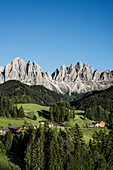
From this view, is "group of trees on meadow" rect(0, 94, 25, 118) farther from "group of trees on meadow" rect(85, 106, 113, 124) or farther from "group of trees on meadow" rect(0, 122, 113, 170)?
"group of trees on meadow" rect(0, 122, 113, 170)

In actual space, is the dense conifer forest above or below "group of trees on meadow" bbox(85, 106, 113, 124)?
below

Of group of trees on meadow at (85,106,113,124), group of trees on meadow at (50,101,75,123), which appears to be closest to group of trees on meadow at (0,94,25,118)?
group of trees on meadow at (50,101,75,123)

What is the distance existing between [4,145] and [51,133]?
56.8ft

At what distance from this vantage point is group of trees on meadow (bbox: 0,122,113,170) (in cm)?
5437

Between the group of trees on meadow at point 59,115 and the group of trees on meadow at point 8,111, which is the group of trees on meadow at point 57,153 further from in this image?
the group of trees on meadow at point 59,115

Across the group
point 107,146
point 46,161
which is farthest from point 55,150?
point 107,146

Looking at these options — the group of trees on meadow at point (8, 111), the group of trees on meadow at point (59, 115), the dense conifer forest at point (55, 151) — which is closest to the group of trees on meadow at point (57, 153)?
the dense conifer forest at point (55, 151)

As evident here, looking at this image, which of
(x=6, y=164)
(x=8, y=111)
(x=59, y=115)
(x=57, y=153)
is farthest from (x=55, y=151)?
(x=59, y=115)

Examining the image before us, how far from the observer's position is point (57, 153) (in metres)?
56.0

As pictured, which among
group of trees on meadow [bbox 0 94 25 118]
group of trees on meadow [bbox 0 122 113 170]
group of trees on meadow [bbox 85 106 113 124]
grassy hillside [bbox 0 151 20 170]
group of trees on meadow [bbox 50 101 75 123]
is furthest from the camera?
group of trees on meadow [bbox 85 106 113 124]

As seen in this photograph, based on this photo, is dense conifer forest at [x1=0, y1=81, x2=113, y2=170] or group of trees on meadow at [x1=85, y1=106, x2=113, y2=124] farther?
group of trees on meadow at [x1=85, y1=106, x2=113, y2=124]

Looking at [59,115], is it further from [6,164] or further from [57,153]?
[6,164]

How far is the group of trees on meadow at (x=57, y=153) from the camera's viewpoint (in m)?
54.4

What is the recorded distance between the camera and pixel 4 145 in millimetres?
66812
